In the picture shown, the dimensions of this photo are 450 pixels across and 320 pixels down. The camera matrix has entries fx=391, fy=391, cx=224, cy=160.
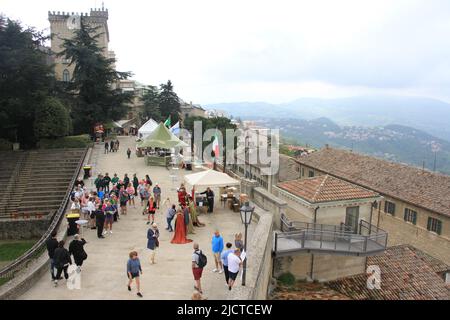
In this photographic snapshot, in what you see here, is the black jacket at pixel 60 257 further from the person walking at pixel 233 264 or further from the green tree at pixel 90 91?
the green tree at pixel 90 91

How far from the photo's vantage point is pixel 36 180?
1156 inches

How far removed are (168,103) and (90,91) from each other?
28.5 metres

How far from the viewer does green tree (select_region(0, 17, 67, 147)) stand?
1350 inches

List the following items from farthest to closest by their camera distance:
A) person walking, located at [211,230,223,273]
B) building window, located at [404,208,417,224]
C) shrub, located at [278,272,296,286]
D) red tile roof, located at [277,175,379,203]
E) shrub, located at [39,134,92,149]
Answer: shrub, located at [39,134,92,149] → building window, located at [404,208,417,224] → red tile roof, located at [277,175,379,203] → shrub, located at [278,272,296,286] → person walking, located at [211,230,223,273]

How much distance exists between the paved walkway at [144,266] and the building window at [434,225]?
1785cm

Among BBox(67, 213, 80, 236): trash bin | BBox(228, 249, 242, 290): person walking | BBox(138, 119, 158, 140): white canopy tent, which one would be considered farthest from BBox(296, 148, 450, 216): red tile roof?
BBox(67, 213, 80, 236): trash bin

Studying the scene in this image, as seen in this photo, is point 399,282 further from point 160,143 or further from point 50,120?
point 50,120

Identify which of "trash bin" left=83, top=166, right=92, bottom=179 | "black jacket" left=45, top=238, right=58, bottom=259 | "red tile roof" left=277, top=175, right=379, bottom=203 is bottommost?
"trash bin" left=83, top=166, right=92, bottom=179

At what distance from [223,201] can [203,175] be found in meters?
2.31

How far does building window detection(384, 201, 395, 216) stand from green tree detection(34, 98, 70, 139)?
1163 inches

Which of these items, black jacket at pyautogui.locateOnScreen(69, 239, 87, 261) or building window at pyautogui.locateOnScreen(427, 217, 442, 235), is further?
building window at pyautogui.locateOnScreen(427, 217, 442, 235)

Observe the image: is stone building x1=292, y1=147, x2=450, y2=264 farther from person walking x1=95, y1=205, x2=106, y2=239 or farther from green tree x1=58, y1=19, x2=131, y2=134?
green tree x1=58, y1=19, x2=131, y2=134
